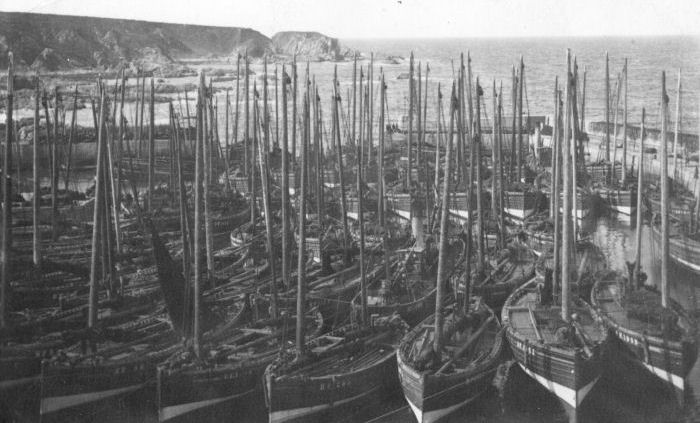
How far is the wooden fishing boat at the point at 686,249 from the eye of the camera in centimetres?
3366

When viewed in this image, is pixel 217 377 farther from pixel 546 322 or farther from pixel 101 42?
pixel 101 42

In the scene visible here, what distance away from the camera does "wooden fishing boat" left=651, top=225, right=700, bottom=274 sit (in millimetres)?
33656

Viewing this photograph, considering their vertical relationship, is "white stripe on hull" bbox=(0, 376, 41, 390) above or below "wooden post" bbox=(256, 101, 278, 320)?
below

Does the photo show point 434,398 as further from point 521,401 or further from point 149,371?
point 149,371

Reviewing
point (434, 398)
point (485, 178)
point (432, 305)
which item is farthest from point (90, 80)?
point (434, 398)

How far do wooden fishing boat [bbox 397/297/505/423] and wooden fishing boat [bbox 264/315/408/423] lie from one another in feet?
3.16

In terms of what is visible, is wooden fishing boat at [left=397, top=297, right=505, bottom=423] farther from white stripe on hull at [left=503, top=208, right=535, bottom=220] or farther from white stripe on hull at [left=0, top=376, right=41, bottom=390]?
white stripe on hull at [left=503, top=208, right=535, bottom=220]

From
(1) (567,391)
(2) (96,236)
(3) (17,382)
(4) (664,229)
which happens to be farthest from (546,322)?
(3) (17,382)

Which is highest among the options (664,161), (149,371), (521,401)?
(664,161)

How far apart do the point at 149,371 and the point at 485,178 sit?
119 ft

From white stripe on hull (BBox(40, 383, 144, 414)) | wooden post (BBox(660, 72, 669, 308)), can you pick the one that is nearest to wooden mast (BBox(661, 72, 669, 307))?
wooden post (BBox(660, 72, 669, 308))

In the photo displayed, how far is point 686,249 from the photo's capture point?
3412 centimetres

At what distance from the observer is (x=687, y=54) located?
19250cm

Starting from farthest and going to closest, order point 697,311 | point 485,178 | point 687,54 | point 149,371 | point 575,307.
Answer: point 687,54
point 485,178
point 697,311
point 575,307
point 149,371
